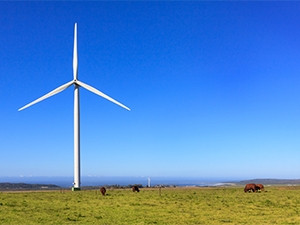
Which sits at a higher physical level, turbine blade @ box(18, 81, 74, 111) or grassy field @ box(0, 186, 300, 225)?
turbine blade @ box(18, 81, 74, 111)

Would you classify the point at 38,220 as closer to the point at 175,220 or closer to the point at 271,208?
the point at 175,220

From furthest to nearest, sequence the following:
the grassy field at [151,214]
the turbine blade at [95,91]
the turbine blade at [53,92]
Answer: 1. the turbine blade at [53,92]
2. the turbine blade at [95,91]
3. the grassy field at [151,214]

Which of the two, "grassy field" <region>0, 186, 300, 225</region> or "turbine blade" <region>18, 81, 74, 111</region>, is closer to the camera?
"grassy field" <region>0, 186, 300, 225</region>

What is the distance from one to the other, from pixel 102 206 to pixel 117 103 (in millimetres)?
25132

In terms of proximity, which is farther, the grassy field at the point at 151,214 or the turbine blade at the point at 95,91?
the turbine blade at the point at 95,91

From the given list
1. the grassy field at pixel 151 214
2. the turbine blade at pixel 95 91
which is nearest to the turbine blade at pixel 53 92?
the turbine blade at pixel 95 91

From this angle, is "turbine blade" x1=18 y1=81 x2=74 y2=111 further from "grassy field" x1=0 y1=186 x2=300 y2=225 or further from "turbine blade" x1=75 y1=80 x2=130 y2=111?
"grassy field" x1=0 y1=186 x2=300 y2=225

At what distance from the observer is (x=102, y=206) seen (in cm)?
3841

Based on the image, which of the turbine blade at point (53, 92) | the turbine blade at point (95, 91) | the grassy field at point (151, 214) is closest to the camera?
the grassy field at point (151, 214)

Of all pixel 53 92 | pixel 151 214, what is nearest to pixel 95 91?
pixel 53 92

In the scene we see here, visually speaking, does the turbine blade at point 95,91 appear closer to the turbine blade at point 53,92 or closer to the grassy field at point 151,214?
the turbine blade at point 53,92

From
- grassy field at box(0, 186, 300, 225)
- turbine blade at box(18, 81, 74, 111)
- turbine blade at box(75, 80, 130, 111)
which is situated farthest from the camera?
turbine blade at box(18, 81, 74, 111)

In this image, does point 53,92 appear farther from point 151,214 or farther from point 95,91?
point 151,214

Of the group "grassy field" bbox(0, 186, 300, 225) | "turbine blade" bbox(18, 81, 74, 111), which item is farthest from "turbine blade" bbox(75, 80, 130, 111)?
"grassy field" bbox(0, 186, 300, 225)
